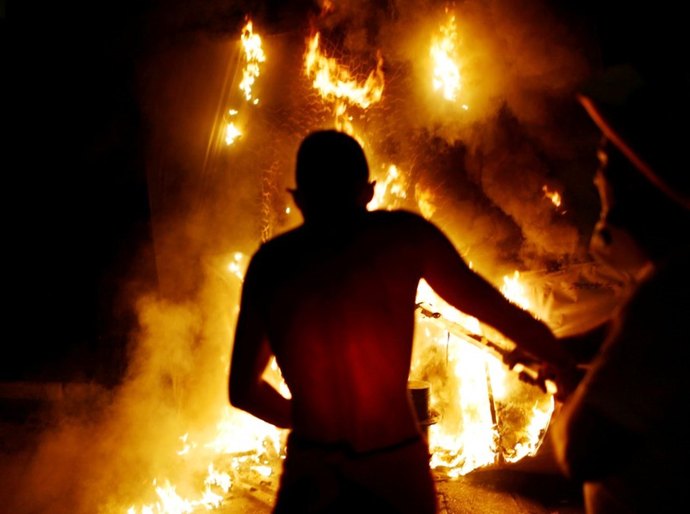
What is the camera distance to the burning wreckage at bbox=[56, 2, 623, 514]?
596 cm

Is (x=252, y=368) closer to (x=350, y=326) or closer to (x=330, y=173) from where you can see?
(x=350, y=326)

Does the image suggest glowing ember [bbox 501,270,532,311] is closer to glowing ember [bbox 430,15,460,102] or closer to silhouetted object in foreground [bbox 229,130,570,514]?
glowing ember [bbox 430,15,460,102]

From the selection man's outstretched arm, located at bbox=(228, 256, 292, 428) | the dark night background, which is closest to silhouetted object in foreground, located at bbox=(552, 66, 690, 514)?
man's outstretched arm, located at bbox=(228, 256, 292, 428)

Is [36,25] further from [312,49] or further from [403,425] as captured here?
[403,425]

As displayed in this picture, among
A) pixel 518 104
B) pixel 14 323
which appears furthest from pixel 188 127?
pixel 14 323

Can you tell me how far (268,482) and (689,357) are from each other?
17.2ft

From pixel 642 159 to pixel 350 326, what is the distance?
3.49ft

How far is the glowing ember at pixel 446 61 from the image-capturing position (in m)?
6.61

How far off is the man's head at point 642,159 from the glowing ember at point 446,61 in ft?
17.2

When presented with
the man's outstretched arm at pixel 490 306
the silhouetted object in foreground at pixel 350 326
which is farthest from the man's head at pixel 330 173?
the man's outstretched arm at pixel 490 306

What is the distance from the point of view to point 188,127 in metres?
7.64

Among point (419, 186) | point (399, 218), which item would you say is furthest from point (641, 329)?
point (419, 186)

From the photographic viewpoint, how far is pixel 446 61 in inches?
265

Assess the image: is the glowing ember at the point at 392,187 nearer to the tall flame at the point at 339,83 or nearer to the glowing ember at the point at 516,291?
the tall flame at the point at 339,83
